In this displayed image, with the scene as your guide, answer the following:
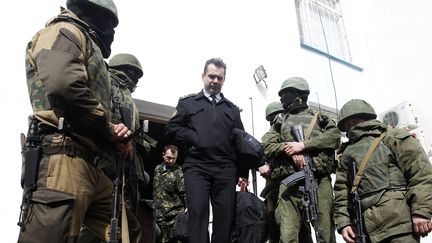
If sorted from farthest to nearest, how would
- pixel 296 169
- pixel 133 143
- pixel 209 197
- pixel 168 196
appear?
pixel 168 196
pixel 296 169
pixel 209 197
pixel 133 143

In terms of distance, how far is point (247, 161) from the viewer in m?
3.41

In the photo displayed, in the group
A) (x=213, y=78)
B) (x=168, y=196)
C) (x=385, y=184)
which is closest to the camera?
(x=385, y=184)

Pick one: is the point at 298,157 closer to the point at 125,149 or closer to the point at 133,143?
the point at 133,143

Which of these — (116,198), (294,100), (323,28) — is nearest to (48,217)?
(116,198)

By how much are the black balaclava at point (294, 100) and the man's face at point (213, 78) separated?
98 centimetres

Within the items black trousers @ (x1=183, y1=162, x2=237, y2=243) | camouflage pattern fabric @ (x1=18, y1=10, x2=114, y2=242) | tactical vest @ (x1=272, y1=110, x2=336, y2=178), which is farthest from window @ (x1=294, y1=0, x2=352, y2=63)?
camouflage pattern fabric @ (x1=18, y1=10, x2=114, y2=242)

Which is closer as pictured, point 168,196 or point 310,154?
point 310,154

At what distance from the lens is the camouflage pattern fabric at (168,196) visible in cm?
483

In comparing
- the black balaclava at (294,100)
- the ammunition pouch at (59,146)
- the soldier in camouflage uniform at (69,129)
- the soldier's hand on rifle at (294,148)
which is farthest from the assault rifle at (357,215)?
the ammunition pouch at (59,146)

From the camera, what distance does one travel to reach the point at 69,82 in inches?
79.2

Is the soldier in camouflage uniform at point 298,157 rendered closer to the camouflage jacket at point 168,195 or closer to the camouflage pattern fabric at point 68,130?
the camouflage jacket at point 168,195

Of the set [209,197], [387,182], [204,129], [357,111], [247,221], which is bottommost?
[247,221]

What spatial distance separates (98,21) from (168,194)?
297 cm

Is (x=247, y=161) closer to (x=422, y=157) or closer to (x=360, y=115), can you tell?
(x=360, y=115)
